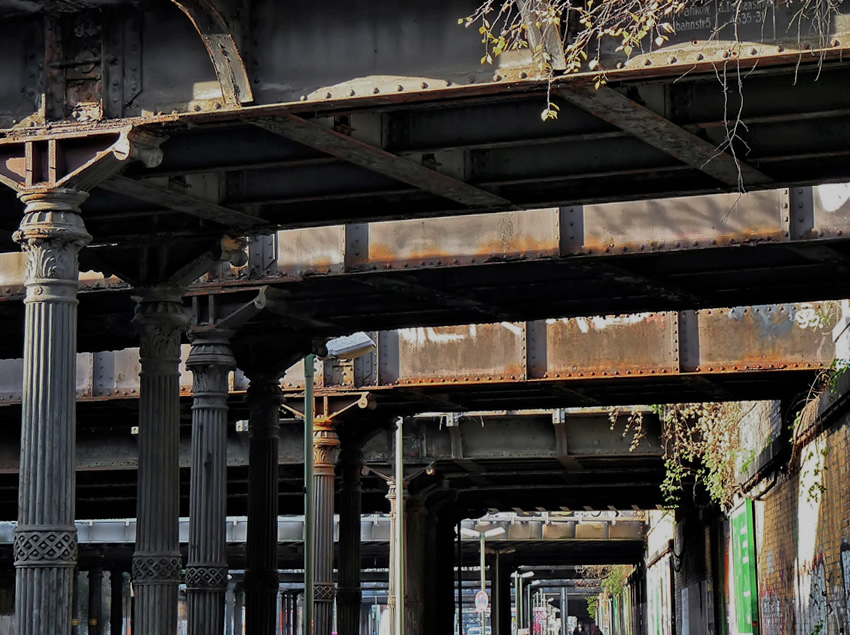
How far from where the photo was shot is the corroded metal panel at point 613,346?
23.0 metres

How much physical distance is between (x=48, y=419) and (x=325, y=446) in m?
14.4

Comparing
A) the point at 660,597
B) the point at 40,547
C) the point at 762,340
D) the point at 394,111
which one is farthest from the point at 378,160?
the point at 660,597

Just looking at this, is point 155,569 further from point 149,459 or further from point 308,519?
point 308,519

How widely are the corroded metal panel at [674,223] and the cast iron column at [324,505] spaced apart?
9.44 meters

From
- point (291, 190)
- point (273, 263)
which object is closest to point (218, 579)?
point (273, 263)

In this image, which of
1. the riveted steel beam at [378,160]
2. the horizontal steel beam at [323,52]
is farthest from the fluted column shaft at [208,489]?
the horizontal steel beam at [323,52]

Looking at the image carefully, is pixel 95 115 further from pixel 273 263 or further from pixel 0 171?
pixel 273 263

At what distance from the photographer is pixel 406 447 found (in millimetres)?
33562

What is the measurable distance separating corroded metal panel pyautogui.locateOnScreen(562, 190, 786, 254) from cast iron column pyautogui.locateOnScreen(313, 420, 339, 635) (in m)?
9.44

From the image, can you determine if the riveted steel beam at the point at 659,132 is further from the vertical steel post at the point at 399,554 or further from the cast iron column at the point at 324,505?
the vertical steel post at the point at 399,554

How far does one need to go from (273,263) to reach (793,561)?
9.96 m

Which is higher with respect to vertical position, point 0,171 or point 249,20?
point 249,20

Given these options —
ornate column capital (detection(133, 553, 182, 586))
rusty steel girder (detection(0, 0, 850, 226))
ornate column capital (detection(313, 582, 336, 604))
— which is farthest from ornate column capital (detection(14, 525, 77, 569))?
ornate column capital (detection(313, 582, 336, 604))

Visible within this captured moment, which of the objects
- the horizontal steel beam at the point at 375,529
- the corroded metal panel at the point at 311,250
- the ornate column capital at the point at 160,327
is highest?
the corroded metal panel at the point at 311,250
